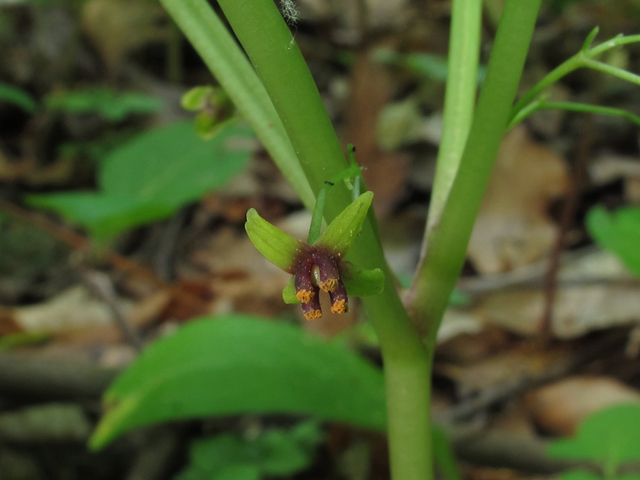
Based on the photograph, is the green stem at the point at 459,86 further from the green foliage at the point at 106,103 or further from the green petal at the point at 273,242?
the green foliage at the point at 106,103

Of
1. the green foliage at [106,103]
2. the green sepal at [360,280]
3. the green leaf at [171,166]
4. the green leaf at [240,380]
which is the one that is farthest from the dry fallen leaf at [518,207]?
the green sepal at [360,280]

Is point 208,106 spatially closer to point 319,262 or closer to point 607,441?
point 319,262

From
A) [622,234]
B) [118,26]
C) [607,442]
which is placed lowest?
[607,442]

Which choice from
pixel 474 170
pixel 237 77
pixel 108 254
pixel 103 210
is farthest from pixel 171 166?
pixel 474 170

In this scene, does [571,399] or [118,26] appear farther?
[118,26]

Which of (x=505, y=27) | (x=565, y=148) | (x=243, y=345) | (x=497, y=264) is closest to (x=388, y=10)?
(x=565, y=148)

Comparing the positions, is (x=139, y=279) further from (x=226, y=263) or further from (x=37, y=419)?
(x=37, y=419)

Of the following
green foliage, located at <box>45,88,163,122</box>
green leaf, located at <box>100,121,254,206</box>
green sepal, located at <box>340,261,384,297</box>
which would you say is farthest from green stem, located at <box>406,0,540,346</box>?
green foliage, located at <box>45,88,163,122</box>
